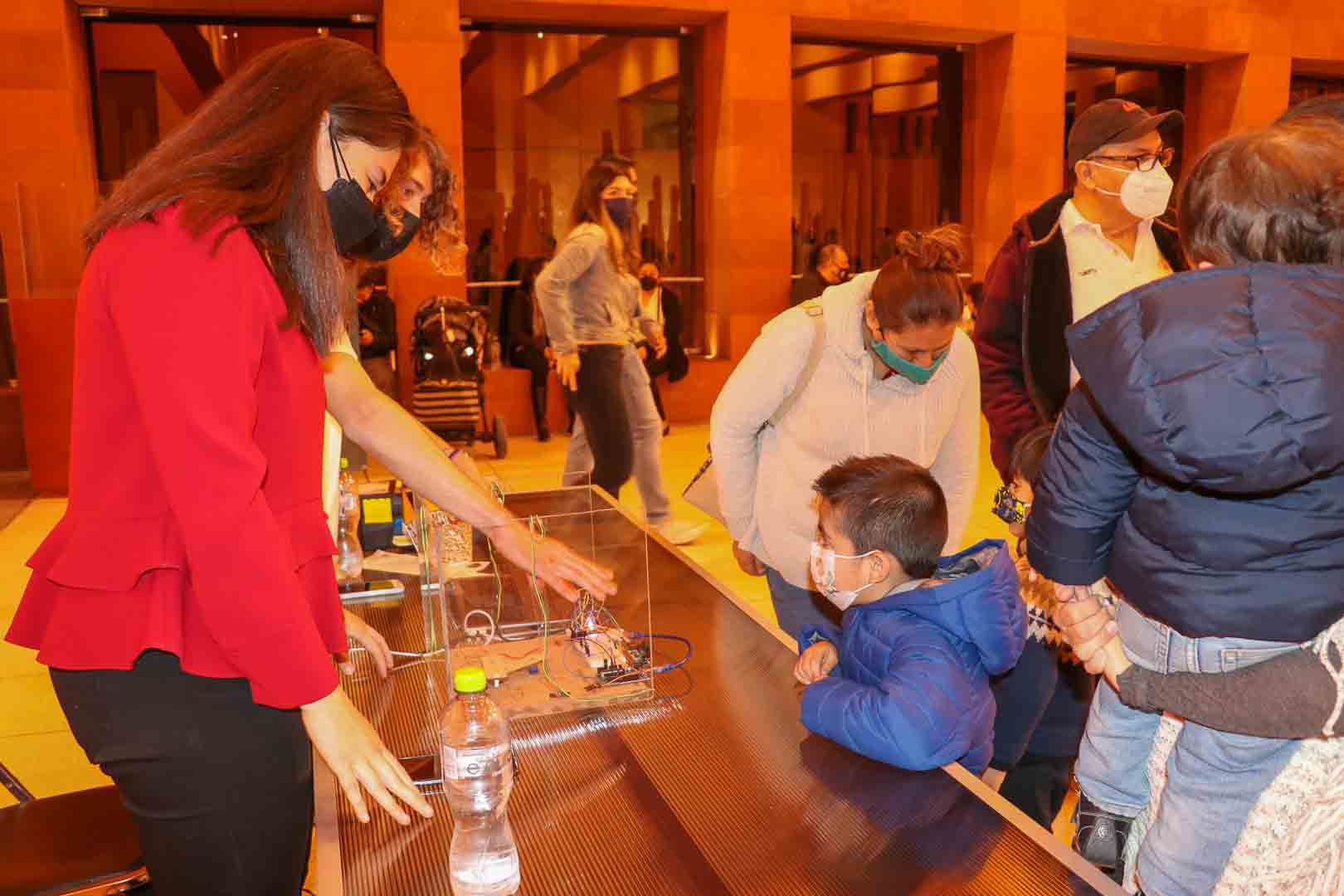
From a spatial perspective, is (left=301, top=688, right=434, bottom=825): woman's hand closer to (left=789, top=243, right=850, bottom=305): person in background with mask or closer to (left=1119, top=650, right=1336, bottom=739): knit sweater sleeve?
(left=1119, top=650, right=1336, bottom=739): knit sweater sleeve

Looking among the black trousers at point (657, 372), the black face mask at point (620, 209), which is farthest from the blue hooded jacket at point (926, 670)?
the black trousers at point (657, 372)

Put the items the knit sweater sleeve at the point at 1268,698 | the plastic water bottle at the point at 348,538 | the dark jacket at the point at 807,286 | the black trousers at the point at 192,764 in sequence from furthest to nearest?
the dark jacket at the point at 807,286 < the plastic water bottle at the point at 348,538 < the knit sweater sleeve at the point at 1268,698 < the black trousers at the point at 192,764

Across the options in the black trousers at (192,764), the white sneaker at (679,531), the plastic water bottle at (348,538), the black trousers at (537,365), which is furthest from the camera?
the black trousers at (537,365)

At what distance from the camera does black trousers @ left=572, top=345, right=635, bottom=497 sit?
4.82 m

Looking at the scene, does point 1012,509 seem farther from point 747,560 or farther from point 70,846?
point 70,846

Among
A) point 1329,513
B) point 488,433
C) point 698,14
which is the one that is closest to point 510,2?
point 698,14

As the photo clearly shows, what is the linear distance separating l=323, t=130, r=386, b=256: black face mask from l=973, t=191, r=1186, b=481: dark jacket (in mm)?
1696

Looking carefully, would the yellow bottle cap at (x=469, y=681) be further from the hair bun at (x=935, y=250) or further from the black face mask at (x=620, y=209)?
the black face mask at (x=620, y=209)

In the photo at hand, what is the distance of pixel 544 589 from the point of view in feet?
5.94

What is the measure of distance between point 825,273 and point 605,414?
4367mm

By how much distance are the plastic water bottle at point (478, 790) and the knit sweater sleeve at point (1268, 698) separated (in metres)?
0.83

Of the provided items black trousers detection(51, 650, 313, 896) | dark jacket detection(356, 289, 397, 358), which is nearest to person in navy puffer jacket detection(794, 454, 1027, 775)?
black trousers detection(51, 650, 313, 896)

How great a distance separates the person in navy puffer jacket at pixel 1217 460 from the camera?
128 centimetres

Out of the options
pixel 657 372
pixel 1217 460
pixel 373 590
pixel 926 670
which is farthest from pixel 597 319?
pixel 1217 460
